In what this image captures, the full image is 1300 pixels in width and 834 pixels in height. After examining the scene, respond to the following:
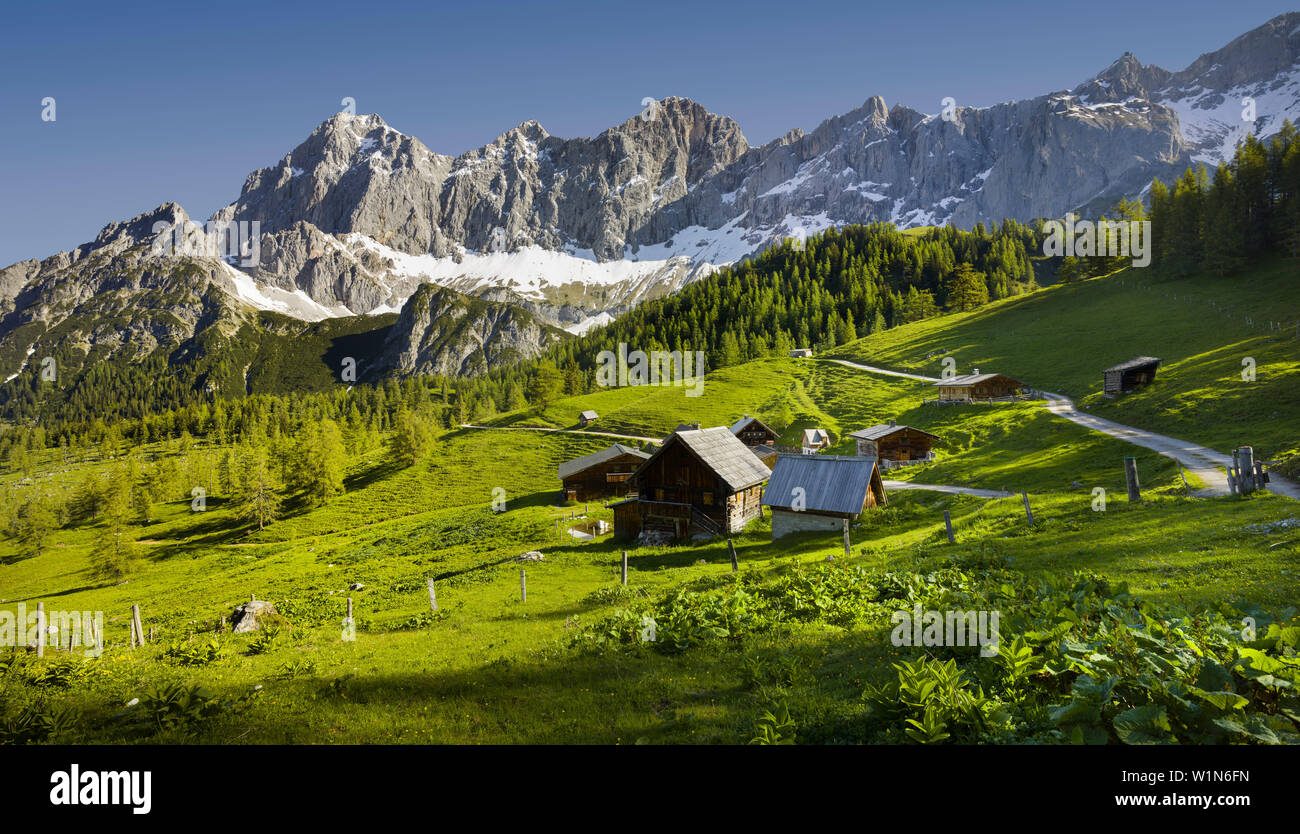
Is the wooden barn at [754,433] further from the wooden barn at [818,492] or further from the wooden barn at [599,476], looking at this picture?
the wooden barn at [818,492]

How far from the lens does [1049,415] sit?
58.3 m

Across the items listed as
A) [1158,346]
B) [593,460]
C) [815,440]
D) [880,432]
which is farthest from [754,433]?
[1158,346]

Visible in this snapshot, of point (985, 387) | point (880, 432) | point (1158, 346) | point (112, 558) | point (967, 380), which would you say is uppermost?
point (1158, 346)

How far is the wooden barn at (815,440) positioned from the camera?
69375mm

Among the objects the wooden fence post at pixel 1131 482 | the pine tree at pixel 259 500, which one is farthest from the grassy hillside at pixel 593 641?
the pine tree at pixel 259 500

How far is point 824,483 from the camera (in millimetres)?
37562

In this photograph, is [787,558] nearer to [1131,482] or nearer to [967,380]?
[1131,482]

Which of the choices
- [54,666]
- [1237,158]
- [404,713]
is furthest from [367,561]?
[1237,158]

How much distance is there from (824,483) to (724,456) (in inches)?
376

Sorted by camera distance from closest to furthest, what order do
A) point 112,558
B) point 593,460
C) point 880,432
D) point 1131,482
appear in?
1. point 1131,482
2. point 880,432
3. point 112,558
4. point 593,460

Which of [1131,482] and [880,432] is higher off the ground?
[880,432]

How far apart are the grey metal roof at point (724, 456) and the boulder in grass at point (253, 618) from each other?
26381 mm
